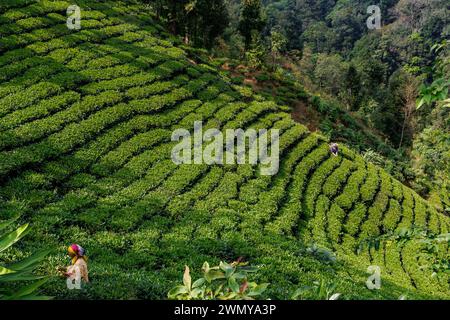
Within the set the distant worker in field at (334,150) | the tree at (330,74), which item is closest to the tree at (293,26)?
the tree at (330,74)

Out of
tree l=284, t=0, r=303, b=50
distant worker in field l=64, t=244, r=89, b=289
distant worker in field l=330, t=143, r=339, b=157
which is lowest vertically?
distant worker in field l=64, t=244, r=89, b=289

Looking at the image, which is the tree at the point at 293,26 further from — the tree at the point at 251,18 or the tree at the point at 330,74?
the tree at the point at 251,18

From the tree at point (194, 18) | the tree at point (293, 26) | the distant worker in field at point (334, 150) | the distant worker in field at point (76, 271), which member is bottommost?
the distant worker in field at point (76, 271)

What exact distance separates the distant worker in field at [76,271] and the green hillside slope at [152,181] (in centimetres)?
20

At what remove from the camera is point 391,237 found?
4.49 metres

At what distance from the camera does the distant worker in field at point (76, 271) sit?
582 cm

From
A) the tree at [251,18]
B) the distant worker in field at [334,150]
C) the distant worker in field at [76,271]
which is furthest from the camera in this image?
the tree at [251,18]

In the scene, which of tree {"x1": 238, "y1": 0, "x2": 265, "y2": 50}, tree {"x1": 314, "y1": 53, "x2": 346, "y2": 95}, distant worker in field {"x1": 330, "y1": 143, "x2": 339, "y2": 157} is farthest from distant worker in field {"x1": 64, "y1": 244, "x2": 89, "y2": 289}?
tree {"x1": 314, "y1": 53, "x2": 346, "y2": 95}

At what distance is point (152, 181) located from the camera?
13.0 metres

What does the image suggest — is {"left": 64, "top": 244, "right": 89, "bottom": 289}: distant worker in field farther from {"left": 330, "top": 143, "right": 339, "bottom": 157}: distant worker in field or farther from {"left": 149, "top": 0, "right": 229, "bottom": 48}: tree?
{"left": 149, "top": 0, "right": 229, "bottom": 48}: tree

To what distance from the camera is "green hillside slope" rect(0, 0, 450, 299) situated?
31.0 feet

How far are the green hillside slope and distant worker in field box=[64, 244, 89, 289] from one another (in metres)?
0.20

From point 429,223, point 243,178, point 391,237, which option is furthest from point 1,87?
point 429,223
